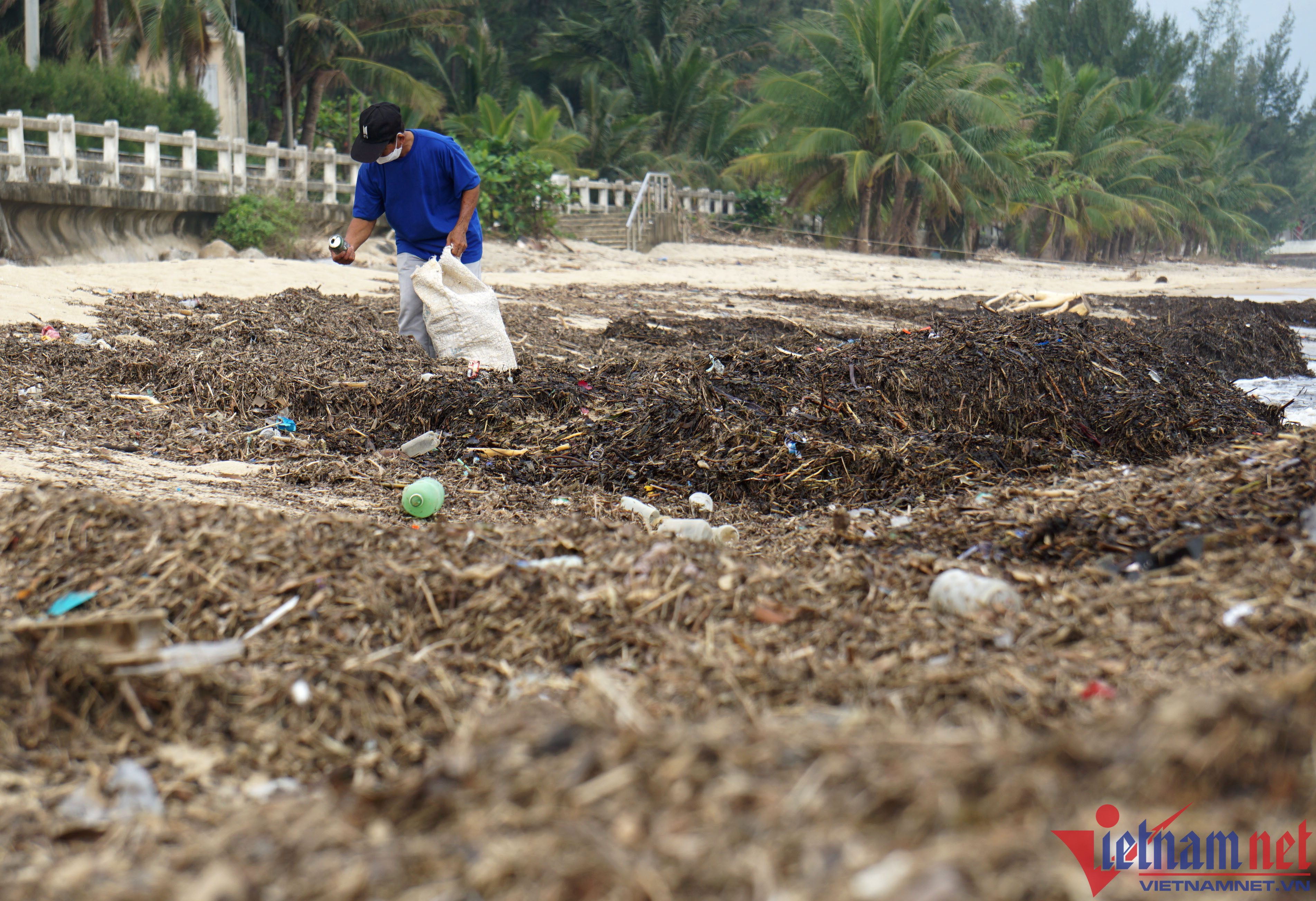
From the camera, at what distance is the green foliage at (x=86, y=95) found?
703 inches

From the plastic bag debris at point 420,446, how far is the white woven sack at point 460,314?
1.36 m

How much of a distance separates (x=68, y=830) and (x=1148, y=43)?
2469 inches

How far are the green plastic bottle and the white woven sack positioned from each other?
7.25 ft

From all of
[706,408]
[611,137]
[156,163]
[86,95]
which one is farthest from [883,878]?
[611,137]

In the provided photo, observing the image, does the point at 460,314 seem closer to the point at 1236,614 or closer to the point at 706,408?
the point at 706,408

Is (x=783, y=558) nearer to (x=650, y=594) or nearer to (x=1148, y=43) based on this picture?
(x=650, y=594)

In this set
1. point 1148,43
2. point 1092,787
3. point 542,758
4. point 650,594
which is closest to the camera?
point 1092,787

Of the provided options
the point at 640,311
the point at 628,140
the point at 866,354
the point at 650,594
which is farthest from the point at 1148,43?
the point at 650,594

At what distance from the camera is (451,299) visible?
6.07m

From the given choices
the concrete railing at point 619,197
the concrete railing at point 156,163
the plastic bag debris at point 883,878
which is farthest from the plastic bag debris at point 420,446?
the concrete railing at point 619,197

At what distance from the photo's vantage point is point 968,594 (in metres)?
2.55

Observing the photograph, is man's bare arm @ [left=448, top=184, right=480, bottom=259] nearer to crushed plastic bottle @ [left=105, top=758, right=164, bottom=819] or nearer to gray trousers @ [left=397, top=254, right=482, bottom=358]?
gray trousers @ [left=397, top=254, right=482, bottom=358]

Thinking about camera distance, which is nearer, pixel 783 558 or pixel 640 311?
pixel 783 558

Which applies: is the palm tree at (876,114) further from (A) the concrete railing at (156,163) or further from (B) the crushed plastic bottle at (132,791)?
(B) the crushed plastic bottle at (132,791)
